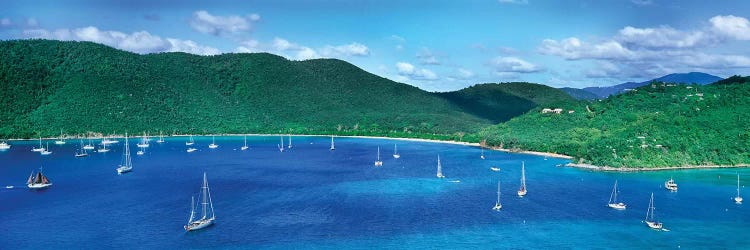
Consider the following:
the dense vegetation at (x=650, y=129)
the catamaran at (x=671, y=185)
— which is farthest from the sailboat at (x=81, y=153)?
the catamaran at (x=671, y=185)

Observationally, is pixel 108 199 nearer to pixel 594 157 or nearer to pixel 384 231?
pixel 384 231

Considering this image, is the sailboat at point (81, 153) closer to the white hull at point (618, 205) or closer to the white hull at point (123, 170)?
the white hull at point (123, 170)

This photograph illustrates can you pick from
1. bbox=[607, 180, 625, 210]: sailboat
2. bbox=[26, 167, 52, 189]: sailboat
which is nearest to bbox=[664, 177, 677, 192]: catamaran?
bbox=[607, 180, 625, 210]: sailboat

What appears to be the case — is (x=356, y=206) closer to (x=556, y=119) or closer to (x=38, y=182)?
(x=38, y=182)

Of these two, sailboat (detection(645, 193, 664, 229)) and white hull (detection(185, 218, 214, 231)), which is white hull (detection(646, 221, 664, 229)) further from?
white hull (detection(185, 218, 214, 231))

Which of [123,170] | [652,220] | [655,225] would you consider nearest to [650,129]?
[652,220]

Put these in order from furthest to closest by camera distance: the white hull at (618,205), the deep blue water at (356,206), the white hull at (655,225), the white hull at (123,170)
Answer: the white hull at (123,170)
the white hull at (618,205)
the white hull at (655,225)
the deep blue water at (356,206)
